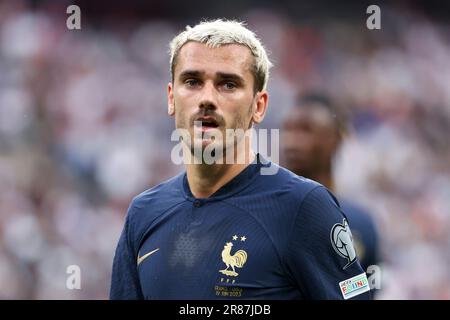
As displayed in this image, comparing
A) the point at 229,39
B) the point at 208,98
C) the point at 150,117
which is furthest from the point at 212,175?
the point at 150,117

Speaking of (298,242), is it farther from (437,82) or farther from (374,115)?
(437,82)

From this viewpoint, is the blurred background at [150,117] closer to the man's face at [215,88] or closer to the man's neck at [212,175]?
the man's neck at [212,175]

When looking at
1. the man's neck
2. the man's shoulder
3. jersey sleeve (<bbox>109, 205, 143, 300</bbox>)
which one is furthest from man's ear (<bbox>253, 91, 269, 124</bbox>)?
jersey sleeve (<bbox>109, 205, 143, 300</bbox>)

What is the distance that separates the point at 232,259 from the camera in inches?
111

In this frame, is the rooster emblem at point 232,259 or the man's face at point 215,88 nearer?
the rooster emblem at point 232,259

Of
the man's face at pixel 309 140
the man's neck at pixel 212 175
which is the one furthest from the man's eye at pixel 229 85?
the man's face at pixel 309 140

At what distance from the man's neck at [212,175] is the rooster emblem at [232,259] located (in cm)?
31

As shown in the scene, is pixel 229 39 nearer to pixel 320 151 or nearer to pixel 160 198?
pixel 160 198

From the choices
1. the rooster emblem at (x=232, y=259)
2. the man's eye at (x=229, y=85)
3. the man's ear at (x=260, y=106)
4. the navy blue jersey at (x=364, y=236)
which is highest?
the man's eye at (x=229, y=85)

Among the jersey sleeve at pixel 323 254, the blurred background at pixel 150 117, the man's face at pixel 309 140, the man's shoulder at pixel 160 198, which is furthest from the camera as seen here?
the blurred background at pixel 150 117

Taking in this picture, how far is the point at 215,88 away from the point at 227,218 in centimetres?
51

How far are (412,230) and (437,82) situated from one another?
A: 224 cm

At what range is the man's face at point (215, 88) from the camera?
2.96 m
